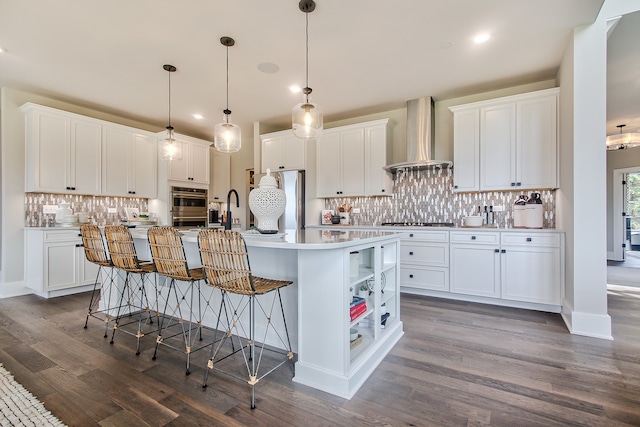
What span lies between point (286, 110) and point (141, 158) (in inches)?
102

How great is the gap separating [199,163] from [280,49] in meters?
3.33

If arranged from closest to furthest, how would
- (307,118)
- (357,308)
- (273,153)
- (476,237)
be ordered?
1. (357,308)
2. (307,118)
3. (476,237)
4. (273,153)

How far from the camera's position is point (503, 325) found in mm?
2861

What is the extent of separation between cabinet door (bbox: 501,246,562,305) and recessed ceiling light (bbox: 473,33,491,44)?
2.17 meters

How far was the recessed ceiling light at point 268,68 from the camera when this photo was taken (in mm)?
3334

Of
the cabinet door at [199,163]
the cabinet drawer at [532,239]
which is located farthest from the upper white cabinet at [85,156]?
the cabinet drawer at [532,239]

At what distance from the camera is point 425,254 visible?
152 inches

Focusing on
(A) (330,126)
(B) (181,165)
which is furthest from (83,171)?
(A) (330,126)

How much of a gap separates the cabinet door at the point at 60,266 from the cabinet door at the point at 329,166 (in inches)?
142

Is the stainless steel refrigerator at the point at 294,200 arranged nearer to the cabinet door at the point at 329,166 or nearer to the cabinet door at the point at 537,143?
Result: the cabinet door at the point at 329,166

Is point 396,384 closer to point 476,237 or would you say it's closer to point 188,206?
point 476,237

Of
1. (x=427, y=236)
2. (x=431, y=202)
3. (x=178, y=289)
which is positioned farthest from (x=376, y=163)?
(x=178, y=289)

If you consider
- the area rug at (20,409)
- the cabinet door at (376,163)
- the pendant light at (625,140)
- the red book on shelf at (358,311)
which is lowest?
the area rug at (20,409)

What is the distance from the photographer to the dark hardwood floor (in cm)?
156
